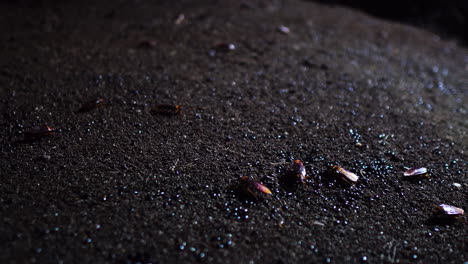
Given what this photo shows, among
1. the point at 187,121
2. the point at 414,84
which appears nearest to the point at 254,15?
the point at 414,84

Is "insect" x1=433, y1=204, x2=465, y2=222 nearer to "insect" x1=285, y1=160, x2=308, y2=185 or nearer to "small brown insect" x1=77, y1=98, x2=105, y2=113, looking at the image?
"insect" x1=285, y1=160, x2=308, y2=185

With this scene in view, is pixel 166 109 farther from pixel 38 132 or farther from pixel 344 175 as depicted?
pixel 344 175

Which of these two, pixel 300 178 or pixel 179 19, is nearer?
pixel 300 178

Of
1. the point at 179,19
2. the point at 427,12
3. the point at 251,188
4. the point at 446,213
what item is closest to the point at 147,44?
the point at 179,19

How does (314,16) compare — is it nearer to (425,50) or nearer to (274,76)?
(425,50)

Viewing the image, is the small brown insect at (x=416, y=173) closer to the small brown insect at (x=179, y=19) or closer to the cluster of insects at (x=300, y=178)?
the cluster of insects at (x=300, y=178)

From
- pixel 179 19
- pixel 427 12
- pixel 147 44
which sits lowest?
pixel 147 44

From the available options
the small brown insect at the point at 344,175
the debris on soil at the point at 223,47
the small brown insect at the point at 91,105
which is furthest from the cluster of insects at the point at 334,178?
the debris on soil at the point at 223,47
